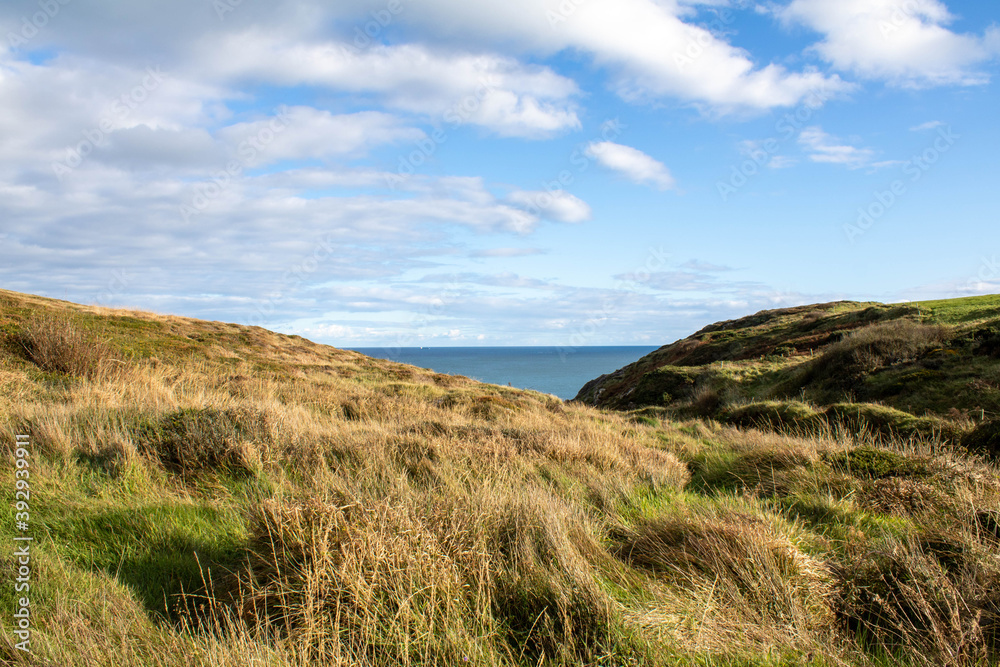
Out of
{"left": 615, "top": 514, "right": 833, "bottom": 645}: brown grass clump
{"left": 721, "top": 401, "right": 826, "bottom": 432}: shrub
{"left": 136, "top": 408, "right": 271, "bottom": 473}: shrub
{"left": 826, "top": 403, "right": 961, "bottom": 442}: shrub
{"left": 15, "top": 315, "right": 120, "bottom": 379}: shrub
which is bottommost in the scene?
{"left": 721, "top": 401, "right": 826, "bottom": 432}: shrub

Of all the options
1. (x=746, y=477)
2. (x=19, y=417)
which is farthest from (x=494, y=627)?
(x=19, y=417)

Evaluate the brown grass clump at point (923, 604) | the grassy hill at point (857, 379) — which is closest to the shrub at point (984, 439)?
the grassy hill at point (857, 379)

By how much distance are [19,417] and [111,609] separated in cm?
560

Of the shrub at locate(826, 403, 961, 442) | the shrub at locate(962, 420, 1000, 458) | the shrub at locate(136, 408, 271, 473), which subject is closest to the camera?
the shrub at locate(136, 408, 271, 473)

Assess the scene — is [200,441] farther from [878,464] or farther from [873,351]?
[873,351]

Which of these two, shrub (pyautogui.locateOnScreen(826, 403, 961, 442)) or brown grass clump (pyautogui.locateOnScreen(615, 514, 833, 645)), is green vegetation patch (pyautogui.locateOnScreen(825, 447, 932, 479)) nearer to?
shrub (pyautogui.locateOnScreen(826, 403, 961, 442))

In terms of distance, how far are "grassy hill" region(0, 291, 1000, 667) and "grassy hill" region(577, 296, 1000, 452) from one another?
6111 mm

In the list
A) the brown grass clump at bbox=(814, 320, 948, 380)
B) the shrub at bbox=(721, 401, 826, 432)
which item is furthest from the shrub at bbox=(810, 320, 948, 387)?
the shrub at bbox=(721, 401, 826, 432)

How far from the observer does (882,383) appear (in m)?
18.5

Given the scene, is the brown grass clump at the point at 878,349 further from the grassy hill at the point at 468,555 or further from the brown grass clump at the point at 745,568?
the brown grass clump at the point at 745,568

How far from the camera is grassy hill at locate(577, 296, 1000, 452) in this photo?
12.3m

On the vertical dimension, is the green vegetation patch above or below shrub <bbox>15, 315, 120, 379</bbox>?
below

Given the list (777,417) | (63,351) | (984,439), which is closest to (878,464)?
(984,439)

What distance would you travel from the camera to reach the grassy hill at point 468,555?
105 inches
